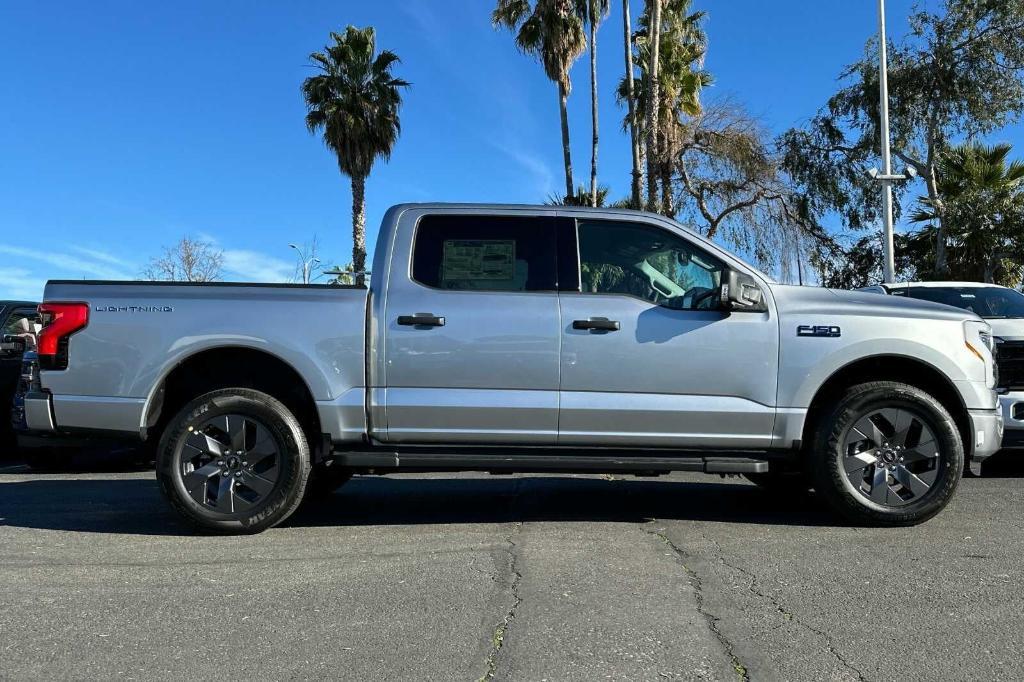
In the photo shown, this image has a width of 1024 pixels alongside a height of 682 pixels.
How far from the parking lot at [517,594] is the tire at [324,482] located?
0.57 feet

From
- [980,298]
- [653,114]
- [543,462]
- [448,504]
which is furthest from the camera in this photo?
[653,114]

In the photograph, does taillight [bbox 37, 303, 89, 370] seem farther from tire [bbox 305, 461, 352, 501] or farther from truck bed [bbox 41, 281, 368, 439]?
tire [bbox 305, 461, 352, 501]

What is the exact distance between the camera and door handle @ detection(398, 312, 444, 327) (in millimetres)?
5301

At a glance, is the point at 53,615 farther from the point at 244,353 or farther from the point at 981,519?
the point at 981,519

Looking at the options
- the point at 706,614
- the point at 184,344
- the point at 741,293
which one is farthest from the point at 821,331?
the point at 184,344

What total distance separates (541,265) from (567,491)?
8.22ft

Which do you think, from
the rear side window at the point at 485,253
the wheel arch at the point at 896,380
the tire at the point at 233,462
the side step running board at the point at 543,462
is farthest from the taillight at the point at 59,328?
the wheel arch at the point at 896,380

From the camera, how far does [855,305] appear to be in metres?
5.50

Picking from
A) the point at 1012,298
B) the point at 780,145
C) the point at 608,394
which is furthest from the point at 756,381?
the point at 780,145

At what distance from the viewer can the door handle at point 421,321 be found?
17.4 feet

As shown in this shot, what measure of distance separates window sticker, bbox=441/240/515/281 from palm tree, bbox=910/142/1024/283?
21.1m

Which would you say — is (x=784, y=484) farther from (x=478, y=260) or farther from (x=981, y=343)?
(x=478, y=260)

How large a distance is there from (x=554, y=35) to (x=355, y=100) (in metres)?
7.01

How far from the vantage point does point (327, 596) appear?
412 centimetres
